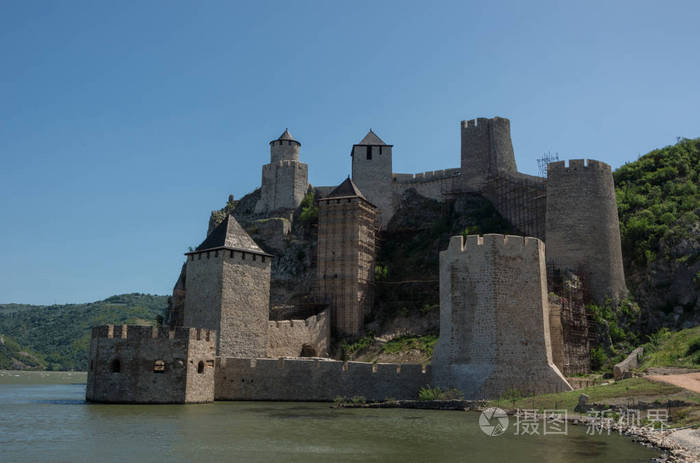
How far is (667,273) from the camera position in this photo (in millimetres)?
31938

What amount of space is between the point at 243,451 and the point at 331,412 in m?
8.03

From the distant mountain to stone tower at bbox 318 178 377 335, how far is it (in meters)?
54.0

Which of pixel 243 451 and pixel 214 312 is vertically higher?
pixel 214 312

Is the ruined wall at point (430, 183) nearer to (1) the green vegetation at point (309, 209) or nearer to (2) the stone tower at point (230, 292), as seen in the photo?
(1) the green vegetation at point (309, 209)

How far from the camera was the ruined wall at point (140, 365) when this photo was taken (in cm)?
2311

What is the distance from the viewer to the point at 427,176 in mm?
46250

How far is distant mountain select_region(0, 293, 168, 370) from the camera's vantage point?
329 feet

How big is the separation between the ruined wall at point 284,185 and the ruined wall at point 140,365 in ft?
80.0

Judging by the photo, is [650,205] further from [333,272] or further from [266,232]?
[266,232]

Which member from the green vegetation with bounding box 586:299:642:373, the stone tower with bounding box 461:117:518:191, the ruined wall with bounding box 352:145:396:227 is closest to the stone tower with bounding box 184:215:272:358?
the green vegetation with bounding box 586:299:642:373

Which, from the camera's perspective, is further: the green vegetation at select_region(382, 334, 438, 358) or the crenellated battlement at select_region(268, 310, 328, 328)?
the green vegetation at select_region(382, 334, 438, 358)

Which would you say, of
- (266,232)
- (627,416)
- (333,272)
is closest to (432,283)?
(333,272)

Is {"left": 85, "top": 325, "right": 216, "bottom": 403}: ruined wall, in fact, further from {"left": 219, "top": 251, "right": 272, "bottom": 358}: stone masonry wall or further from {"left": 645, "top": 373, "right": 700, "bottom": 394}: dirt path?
{"left": 645, "top": 373, "right": 700, "bottom": 394}: dirt path
